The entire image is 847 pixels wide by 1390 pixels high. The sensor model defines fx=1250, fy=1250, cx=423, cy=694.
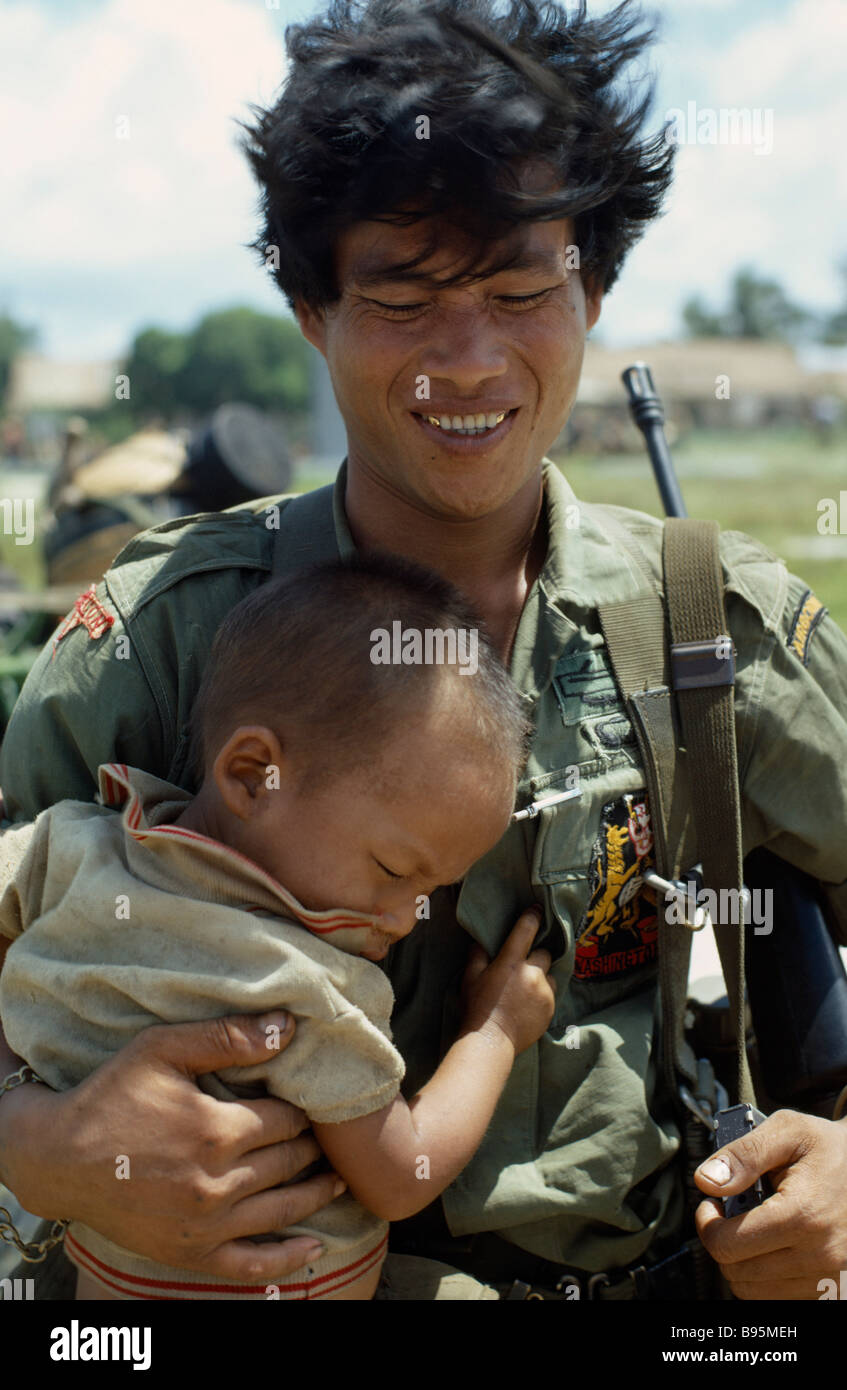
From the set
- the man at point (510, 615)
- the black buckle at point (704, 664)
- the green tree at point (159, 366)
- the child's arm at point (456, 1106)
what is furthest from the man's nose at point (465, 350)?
the green tree at point (159, 366)

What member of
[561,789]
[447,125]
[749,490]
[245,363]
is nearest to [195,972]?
[561,789]

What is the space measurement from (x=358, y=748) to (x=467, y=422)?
0.64 meters

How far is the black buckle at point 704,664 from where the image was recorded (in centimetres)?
213

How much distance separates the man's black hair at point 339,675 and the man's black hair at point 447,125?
1.77 feet

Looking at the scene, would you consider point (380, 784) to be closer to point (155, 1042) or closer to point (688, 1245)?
point (155, 1042)

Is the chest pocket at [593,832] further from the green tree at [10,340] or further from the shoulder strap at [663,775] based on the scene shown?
the green tree at [10,340]

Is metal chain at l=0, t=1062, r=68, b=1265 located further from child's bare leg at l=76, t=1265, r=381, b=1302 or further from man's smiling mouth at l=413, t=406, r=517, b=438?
man's smiling mouth at l=413, t=406, r=517, b=438

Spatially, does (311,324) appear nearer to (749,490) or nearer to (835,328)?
(749,490)

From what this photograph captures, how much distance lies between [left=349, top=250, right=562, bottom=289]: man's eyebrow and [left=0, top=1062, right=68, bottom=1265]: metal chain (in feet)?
4.38

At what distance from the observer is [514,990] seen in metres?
1.98

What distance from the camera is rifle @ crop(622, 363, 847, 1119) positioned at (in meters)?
2.28

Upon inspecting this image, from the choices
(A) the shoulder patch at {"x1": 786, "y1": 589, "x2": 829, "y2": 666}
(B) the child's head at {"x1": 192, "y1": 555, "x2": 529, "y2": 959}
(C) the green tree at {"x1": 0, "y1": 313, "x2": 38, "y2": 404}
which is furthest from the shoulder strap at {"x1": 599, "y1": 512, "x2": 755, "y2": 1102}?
(C) the green tree at {"x1": 0, "y1": 313, "x2": 38, "y2": 404}

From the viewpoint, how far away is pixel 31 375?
85938 millimetres
